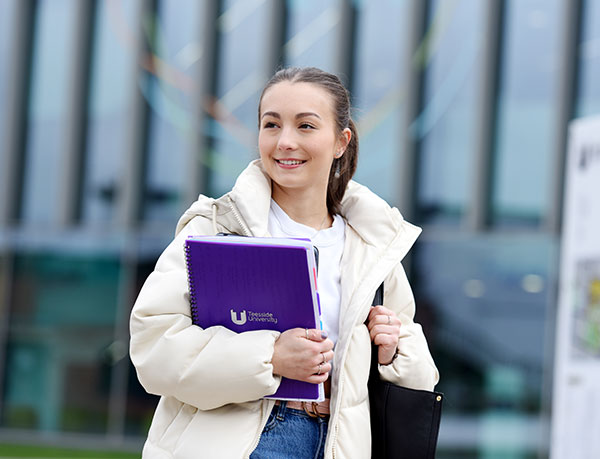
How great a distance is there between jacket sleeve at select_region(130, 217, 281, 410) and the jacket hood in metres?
0.23

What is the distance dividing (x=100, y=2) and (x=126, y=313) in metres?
3.04

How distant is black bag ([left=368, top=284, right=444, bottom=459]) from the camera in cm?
220

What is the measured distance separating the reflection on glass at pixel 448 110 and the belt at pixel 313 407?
5833mm

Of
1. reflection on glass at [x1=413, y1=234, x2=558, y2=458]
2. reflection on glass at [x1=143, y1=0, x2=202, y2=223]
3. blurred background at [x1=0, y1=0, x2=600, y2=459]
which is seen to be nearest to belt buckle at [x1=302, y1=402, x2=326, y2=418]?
blurred background at [x1=0, y1=0, x2=600, y2=459]

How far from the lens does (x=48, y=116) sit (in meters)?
9.36

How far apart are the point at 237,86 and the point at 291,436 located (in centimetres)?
689

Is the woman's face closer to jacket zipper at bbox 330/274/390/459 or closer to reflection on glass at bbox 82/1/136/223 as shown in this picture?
jacket zipper at bbox 330/274/390/459

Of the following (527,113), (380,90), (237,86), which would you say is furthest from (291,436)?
(237,86)

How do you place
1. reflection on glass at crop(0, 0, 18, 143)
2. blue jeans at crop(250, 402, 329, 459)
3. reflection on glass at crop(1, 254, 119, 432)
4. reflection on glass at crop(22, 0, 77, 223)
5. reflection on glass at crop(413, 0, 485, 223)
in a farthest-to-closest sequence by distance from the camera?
reflection on glass at crop(0, 0, 18, 143) < reflection on glass at crop(22, 0, 77, 223) < reflection on glass at crop(1, 254, 119, 432) < reflection on glass at crop(413, 0, 485, 223) < blue jeans at crop(250, 402, 329, 459)

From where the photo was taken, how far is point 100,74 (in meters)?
9.27

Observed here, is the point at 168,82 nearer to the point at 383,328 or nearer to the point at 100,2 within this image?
the point at 100,2

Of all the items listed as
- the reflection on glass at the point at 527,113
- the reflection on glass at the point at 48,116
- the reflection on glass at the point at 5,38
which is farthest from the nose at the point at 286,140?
the reflection on glass at the point at 5,38

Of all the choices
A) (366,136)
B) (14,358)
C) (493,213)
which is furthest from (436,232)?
(14,358)

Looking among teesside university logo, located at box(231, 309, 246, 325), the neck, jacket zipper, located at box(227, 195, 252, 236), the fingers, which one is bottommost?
the fingers
